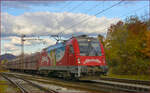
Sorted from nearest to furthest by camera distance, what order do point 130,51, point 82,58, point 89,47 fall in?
point 82,58
point 89,47
point 130,51

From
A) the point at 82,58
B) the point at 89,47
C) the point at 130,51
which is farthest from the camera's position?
the point at 130,51

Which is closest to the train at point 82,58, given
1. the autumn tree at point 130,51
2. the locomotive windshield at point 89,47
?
the locomotive windshield at point 89,47

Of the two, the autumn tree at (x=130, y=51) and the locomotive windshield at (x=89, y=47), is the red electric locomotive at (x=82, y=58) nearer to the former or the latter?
the locomotive windshield at (x=89, y=47)

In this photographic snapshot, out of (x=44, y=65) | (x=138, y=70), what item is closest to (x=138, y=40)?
(x=138, y=70)

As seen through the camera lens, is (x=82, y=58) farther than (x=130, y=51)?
No

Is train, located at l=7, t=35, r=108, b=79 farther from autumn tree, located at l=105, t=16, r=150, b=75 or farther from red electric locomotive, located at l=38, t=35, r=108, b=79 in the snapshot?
autumn tree, located at l=105, t=16, r=150, b=75

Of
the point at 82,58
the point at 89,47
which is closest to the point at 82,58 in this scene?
the point at 82,58

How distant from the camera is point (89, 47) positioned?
59.7 feet

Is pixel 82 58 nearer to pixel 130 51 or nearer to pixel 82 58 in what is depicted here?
pixel 82 58

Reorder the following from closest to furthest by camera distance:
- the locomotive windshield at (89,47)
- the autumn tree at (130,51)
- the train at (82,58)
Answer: the train at (82,58)
the locomotive windshield at (89,47)
the autumn tree at (130,51)

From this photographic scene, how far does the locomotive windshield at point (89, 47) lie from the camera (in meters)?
Result: 17.9

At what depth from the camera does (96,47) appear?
18.4 meters

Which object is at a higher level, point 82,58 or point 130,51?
point 130,51

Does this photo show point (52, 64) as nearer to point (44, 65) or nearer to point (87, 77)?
point (44, 65)
